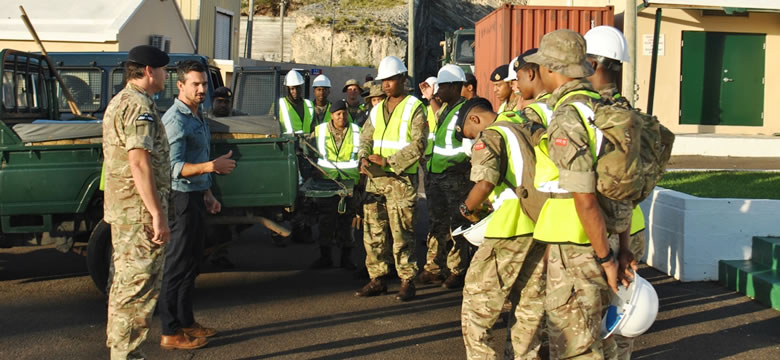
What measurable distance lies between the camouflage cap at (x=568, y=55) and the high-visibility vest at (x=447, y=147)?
12.2 ft

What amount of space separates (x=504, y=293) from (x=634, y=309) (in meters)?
0.78

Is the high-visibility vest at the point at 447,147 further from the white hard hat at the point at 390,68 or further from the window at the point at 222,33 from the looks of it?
the window at the point at 222,33

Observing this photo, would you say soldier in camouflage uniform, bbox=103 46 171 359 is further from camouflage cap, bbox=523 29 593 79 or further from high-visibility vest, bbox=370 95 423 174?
high-visibility vest, bbox=370 95 423 174

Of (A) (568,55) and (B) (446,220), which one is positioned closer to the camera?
(A) (568,55)

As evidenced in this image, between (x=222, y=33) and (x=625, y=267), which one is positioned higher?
(x=222, y=33)

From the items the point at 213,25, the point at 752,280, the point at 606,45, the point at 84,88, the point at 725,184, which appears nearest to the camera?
the point at 606,45

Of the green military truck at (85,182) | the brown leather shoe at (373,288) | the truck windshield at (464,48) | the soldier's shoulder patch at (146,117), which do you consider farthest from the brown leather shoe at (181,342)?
the truck windshield at (464,48)

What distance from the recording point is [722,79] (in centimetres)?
1833

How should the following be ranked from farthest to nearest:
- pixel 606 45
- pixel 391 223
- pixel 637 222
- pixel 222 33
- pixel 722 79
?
1. pixel 222 33
2. pixel 722 79
3. pixel 391 223
4. pixel 637 222
5. pixel 606 45

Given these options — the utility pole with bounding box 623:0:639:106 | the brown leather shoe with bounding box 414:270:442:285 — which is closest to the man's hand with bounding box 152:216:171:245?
the brown leather shoe with bounding box 414:270:442:285

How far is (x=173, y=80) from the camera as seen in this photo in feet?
32.1

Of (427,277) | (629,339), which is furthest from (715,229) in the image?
(629,339)

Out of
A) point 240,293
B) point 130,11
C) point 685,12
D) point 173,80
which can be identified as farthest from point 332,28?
point 240,293

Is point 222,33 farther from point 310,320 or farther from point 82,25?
point 310,320
